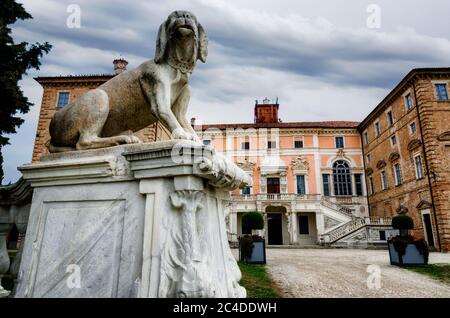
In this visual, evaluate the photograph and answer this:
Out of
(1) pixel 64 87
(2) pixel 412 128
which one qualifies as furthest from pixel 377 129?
(1) pixel 64 87

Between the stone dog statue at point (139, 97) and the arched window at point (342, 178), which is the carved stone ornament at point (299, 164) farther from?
the stone dog statue at point (139, 97)

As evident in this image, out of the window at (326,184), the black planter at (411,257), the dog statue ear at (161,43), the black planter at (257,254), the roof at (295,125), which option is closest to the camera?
the dog statue ear at (161,43)

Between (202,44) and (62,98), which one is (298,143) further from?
(202,44)

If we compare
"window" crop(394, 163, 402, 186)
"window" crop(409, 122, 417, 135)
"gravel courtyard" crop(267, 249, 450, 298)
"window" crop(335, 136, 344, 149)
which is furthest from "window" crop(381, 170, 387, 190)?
"gravel courtyard" crop(267, 249, 450, 298)

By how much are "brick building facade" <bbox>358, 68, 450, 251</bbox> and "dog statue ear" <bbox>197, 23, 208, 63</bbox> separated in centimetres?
2281

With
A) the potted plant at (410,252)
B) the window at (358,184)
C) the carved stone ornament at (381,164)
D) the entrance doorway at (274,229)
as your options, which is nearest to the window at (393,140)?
the carved stone ornament at (381,164)

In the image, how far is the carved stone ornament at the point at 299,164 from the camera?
3422 centimetres

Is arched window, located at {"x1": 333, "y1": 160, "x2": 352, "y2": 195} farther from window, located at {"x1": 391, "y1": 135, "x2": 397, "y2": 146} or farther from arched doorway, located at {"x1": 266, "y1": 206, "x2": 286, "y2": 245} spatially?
window, located at {"x1": 391, "y1": 135, "x2": 397, "y2": 146}

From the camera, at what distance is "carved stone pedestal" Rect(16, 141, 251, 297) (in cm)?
218

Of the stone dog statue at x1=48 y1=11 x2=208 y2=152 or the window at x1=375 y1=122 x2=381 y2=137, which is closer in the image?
the stone dog statue at x1=48 y1=11 x2=208 y2=152

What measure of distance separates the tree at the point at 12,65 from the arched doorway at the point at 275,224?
24.0 m

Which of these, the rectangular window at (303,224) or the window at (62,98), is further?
the rectangular window at (303,224)

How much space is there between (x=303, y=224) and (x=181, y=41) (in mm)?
30476

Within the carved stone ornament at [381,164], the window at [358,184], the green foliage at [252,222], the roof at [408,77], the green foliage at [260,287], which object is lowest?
the green foliage at [260,287]
